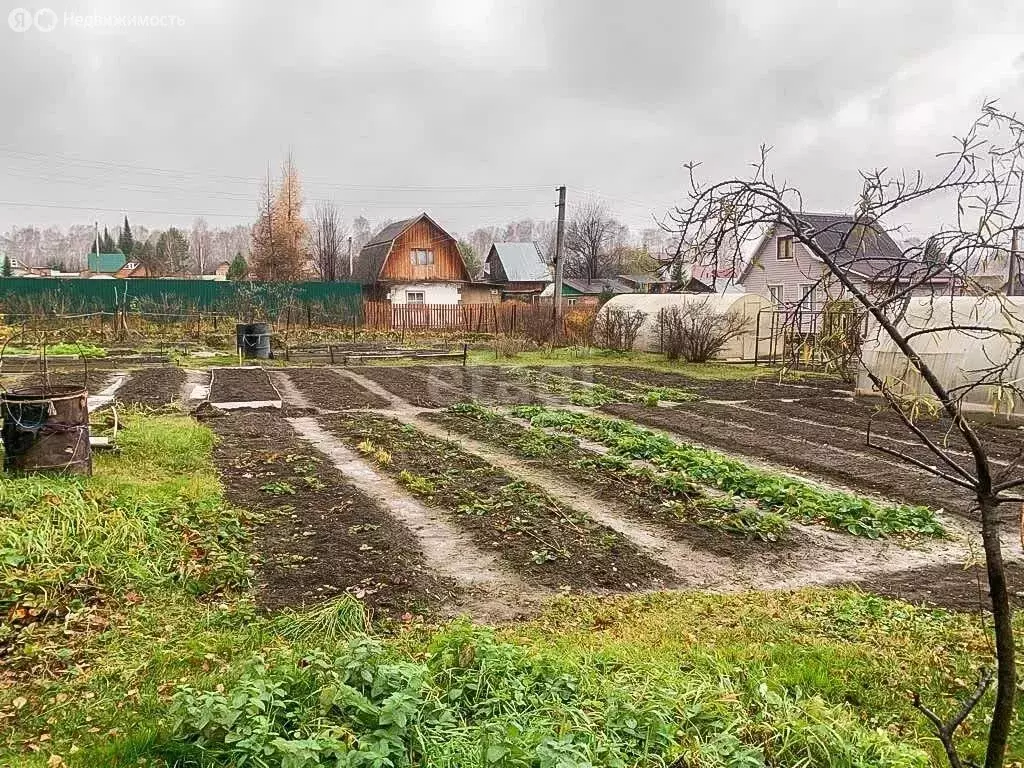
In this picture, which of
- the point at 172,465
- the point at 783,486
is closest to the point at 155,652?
the point at 172,465

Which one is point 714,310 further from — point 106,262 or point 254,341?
point 106,262

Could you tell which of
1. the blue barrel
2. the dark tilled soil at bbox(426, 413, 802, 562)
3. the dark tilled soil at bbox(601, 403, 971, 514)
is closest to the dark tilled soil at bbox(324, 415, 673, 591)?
the dark tilled soil at bbox(426, 413, 802, 562)

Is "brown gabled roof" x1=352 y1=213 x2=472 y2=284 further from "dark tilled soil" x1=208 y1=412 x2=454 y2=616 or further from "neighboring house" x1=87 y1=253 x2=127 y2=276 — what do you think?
"neighboring house" x1=87 y1=253 x2=127 y2=276

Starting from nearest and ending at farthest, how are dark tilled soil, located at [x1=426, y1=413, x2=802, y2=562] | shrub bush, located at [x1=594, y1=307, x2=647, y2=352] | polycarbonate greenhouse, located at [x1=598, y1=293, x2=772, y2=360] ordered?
dark tilled soil, located at [x1=426, y1=413, x2=802, y2=562]
polycarbonate greenhouse, located at [x1=598, y1=293, x2=772, y2=360]
shrub bush, located at [x1=594, y1=307, x2=647, y2=352]

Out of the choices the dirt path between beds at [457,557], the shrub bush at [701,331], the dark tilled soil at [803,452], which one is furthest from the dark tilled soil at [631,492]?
the shrub bush at [701,331]

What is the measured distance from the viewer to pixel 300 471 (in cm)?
843

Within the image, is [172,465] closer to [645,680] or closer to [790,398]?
[645,680]

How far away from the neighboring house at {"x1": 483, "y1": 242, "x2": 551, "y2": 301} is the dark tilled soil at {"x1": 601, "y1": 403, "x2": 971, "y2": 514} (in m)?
36.2

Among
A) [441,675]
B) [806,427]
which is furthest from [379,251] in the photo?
[441,675]

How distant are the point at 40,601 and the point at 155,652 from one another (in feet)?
3.40

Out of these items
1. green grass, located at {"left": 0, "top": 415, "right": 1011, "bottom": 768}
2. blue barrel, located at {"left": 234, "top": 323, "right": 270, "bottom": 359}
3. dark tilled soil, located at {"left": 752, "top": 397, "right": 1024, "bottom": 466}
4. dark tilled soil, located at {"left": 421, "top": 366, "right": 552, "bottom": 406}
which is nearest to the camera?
green grass, located at {"left": 0, "top": 415, "right": 1011, "bottom": 768}

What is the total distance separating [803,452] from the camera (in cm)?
1023

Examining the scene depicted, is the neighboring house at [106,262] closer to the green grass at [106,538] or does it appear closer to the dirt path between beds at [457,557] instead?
the dirt path between beds at [457,557]

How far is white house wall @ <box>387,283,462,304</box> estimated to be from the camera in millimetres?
40250
